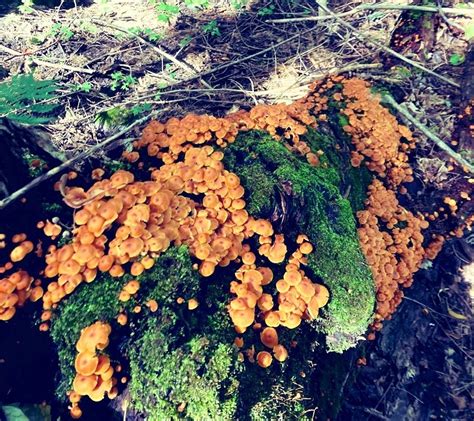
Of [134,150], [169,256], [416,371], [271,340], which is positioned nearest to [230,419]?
[271,340]

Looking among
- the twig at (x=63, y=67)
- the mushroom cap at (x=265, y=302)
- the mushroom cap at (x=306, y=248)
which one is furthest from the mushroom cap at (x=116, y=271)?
the twig at (x=63, y=67)

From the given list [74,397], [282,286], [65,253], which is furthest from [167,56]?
[74,397]

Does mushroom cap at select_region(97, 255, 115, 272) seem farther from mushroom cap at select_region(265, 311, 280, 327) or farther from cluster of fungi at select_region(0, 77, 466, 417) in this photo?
mushroom cap at select_region(265, 311, 280, 327)

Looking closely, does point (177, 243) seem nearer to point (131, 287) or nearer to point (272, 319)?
point (131, 287)

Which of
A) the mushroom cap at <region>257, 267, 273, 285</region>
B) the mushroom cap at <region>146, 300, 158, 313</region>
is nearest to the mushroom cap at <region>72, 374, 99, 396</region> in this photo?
the mushroom cap at <region>146, 300, 158, 313</region>

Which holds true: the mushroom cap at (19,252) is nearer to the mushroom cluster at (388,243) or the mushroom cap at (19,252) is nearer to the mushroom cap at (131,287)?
the mushroom cap at (131,287)

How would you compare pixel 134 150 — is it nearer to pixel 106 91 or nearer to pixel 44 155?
pixel 44 155
